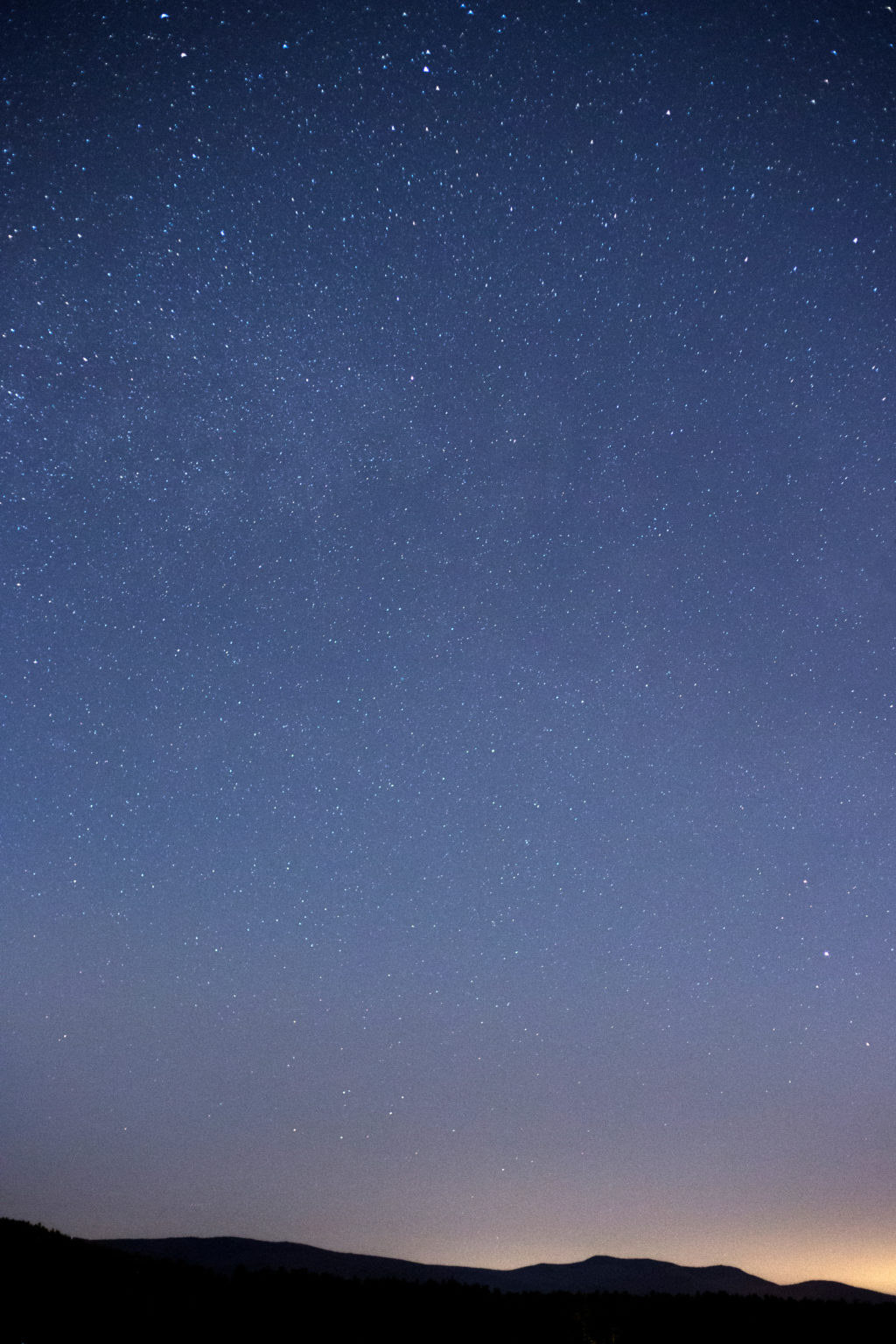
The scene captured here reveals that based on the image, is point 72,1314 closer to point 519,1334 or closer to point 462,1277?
point 519,1334

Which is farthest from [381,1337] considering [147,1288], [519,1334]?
[147,1288]

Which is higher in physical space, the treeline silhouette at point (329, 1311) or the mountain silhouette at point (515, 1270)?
the treeline silhouette at point (329, 1311)

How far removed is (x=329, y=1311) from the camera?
16406mm

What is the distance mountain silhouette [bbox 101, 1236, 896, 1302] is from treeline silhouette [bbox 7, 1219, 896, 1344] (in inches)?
1799

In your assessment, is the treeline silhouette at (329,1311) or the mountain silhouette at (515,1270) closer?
the treeline silhouette at (329,1311)

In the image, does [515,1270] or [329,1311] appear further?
[515,1270]

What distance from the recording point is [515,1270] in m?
89.1

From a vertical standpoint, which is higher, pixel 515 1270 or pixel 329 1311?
pixel 329 1311

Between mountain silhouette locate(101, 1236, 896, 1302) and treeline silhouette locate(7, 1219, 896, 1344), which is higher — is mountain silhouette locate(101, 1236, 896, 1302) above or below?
below

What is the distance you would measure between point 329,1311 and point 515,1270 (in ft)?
292

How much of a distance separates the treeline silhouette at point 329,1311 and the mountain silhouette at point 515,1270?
4571 cm

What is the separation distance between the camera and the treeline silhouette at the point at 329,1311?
1413 centimetres

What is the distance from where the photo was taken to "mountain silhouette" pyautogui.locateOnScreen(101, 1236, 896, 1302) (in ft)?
222

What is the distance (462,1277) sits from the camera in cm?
7650
